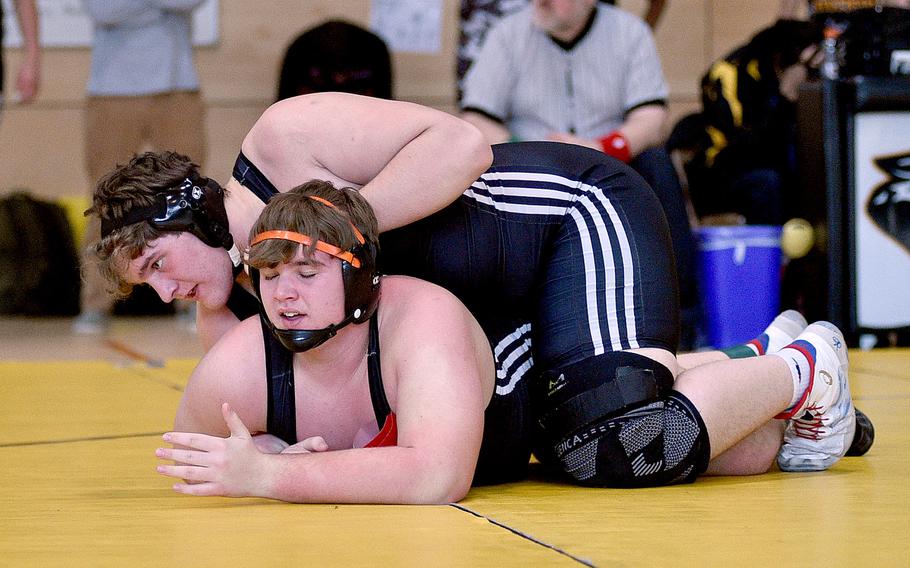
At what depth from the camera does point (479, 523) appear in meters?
1.55

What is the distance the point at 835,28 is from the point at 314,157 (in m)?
3.14

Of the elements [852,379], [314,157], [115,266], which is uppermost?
[314,157]

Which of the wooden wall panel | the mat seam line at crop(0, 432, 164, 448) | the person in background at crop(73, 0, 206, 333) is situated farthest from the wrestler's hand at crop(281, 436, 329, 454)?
the wooden wall panel

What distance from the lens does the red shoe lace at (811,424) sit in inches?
77.7

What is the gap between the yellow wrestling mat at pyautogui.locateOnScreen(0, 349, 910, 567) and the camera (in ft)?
4.48

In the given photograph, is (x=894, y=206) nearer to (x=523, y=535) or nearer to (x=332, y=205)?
(x=332, y=205)

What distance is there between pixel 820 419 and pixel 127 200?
47.6 inches

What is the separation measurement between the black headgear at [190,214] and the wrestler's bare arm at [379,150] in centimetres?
12

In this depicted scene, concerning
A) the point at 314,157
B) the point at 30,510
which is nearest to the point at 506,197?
the point at 314,157

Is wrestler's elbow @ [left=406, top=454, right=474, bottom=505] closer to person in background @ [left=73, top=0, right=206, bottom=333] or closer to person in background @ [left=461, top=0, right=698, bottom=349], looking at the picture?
person in background @ [left=461, top=0, right=698, bottom=349]

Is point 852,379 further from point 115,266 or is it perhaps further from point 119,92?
point 119,92

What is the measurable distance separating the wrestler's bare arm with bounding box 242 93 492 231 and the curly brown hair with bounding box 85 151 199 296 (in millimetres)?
163

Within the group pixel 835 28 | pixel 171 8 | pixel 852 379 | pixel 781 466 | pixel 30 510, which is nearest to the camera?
pixel 30 510

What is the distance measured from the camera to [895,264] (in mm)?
4137
